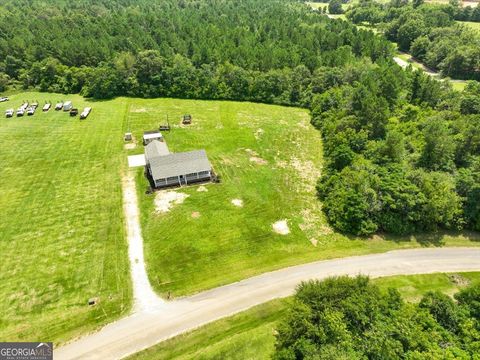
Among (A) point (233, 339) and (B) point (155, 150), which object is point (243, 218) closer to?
(A) point (233, 339)

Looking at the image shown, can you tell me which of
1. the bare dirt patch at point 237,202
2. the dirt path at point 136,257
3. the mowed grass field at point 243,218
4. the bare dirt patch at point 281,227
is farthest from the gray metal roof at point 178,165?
the bare dirt patch at point 281,227

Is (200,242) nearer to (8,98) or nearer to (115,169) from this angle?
(115,169)

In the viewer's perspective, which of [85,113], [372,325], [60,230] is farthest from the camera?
[85,113]

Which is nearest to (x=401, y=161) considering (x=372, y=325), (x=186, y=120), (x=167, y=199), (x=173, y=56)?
(x=372, y=325)

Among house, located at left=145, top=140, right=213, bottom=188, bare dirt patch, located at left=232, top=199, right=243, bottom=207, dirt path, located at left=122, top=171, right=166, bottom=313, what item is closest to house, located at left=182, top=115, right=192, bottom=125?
house, located at left=145, top=140, right=213, bottom=188

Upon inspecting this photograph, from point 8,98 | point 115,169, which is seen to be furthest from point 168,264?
point 8,98

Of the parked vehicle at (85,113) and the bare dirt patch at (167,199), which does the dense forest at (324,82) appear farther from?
the bare dirt patch at (167,199)

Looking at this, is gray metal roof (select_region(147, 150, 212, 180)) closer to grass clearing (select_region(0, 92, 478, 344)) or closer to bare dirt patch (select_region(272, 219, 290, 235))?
grass clearing (select_region(0, 92, 478, 344))
